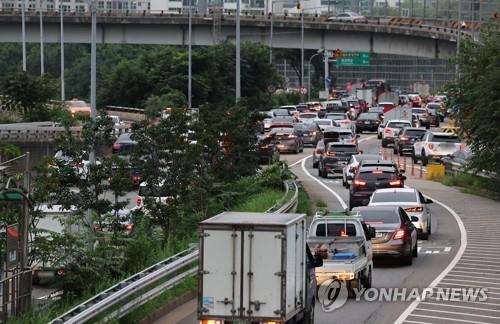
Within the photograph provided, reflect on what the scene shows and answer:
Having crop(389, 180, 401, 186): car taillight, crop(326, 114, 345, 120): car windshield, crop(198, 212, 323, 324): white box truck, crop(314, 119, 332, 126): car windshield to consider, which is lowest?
crop(326, 114, 345, 120): car windshield

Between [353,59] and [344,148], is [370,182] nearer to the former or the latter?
[344,148]

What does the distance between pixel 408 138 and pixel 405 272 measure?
44.4m

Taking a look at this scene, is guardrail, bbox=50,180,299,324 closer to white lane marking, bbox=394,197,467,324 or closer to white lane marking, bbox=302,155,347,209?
white lane marking, bbox=394,197,467,324

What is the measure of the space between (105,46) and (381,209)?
13454cm

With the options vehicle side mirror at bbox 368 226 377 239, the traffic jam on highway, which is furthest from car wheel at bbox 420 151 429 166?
vehicle side mirror at bbox 368 226 377 239

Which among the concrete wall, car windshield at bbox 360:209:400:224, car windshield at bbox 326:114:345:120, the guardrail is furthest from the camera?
the concrete wall

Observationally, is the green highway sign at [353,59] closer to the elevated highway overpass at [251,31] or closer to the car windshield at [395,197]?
the elevated highway overpass at [251,31]

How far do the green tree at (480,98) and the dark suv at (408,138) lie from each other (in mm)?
19353

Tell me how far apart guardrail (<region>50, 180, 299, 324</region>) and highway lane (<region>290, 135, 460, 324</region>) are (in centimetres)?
232

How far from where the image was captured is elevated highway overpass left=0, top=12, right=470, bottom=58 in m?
124

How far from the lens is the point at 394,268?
97.3 feet

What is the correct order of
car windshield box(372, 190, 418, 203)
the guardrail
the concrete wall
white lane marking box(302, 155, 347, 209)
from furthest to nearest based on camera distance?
the concrete wall, white lane marking box(302, 155, 347, 209), car windshield box(372, 190, 418, 203), the guardrail

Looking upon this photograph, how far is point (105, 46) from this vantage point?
163 meters

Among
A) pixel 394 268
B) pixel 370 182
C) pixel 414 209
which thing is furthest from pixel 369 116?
pixel 394 268
